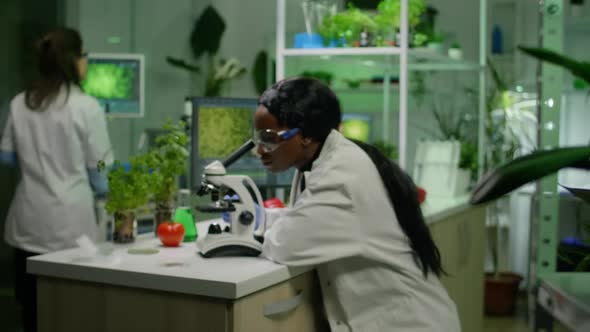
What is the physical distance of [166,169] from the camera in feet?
7.97

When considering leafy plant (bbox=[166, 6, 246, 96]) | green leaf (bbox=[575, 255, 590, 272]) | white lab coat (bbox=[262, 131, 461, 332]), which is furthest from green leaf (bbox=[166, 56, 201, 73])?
green leaf (bbox=[575, 255, 590, 272])

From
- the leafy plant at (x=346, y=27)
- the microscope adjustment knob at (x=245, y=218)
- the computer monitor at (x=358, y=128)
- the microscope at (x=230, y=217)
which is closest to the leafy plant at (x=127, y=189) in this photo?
the microscope at (x=230, y=217)

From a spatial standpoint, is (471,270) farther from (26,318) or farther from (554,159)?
(554,159)

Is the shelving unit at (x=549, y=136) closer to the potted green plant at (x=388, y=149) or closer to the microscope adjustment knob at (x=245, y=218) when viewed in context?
the microscope adjustment knob at (x=245, y=218)

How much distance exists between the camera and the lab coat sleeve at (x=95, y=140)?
305 centimetres

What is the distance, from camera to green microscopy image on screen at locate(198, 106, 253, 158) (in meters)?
3.04

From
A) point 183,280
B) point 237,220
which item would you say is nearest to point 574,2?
point 237,220

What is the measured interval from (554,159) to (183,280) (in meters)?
1.17

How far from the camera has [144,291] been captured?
1.88m

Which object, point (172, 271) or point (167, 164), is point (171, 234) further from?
point (172, 271)

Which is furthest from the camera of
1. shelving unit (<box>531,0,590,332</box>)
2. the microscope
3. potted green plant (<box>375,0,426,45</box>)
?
potted green plant (<box>375,0,426,45</box>)

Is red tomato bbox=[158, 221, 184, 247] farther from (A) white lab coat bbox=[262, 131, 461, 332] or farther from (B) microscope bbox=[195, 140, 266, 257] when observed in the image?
(A) white lab coat bbox=[262, 131, 461, 332]

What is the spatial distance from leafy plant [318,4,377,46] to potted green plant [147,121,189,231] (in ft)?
3.81

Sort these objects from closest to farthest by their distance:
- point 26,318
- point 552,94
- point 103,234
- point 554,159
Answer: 1. point 554,159
2. point 552,94
3. point 26,318
4. point 103,234
